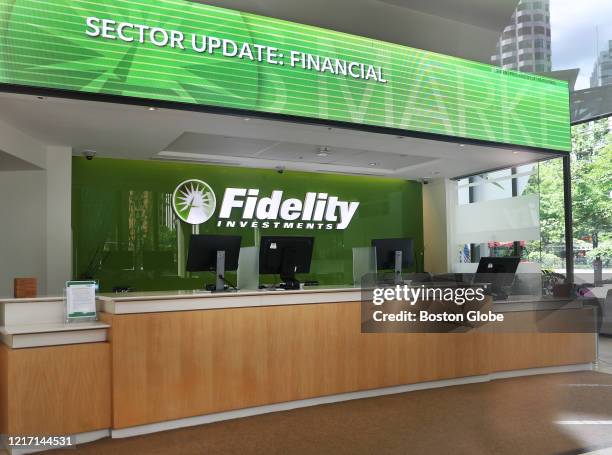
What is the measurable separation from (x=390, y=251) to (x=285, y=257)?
169 centimetres

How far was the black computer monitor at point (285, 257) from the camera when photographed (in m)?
5.87

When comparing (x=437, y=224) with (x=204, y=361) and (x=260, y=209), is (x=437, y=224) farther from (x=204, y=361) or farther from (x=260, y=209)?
(x=204, y=361)

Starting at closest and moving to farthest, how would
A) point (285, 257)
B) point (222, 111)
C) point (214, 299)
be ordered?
point (214, 299)
point (222, 111)
point (285, 257)

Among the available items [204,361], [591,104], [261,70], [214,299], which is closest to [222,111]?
[261,70]

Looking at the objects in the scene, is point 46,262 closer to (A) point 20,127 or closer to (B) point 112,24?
(A) point 20,127

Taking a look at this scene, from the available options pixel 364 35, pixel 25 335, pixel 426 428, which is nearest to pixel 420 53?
pixel 364 35

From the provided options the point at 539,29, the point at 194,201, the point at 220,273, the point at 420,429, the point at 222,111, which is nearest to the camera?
the point at 420,429

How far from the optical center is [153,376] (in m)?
4.61

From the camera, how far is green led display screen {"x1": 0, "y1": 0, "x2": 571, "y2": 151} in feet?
15.3

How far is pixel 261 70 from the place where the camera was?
559 cm

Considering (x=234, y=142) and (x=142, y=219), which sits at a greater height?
(x=234, y=142)

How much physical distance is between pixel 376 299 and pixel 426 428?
157 cm
